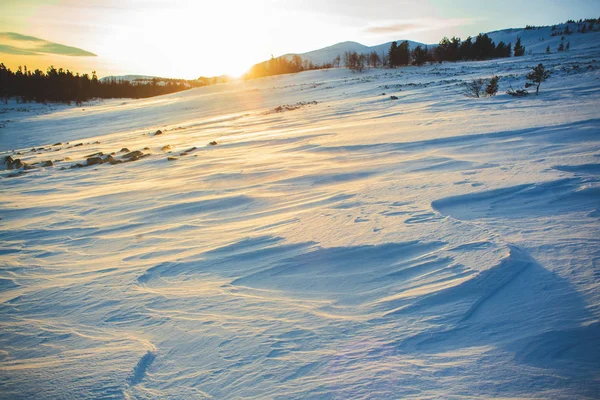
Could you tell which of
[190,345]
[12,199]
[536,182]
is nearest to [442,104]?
[536,182]

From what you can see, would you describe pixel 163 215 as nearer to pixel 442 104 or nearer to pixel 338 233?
pixel 338 233

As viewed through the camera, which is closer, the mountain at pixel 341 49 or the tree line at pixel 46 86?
the tree line at pixel 46 86

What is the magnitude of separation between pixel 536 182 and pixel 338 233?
1882 millimetres

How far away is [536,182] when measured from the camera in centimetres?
252

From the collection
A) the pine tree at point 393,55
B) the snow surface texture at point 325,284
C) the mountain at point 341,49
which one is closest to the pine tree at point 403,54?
the pine tree at point 393,55

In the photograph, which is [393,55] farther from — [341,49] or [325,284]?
[341,49]

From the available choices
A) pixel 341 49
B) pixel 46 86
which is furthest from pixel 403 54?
pixel 341 49

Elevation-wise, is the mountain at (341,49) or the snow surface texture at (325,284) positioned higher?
the mountain at (341,49)

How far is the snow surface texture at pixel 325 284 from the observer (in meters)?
1.15

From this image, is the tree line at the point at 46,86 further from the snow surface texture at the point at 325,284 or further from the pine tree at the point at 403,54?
the snow surface texture at the point at 325,284

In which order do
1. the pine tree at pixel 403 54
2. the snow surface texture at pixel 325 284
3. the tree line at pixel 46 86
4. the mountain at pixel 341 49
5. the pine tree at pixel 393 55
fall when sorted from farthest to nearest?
the mountain at pixel 341 49
the tree line at pixel 46 86
the pine tree at pixel 393 55
the pine tree at pixel 403 54
the snow surface texture at pixel 325 284

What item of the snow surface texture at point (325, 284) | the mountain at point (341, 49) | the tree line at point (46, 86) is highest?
the mountain at point (341, 49)

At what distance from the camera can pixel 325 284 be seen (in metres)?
→ 1.70

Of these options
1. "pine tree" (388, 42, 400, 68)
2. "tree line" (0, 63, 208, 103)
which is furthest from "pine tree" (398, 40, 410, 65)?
"tree line" (0, 63, 208, 103)
